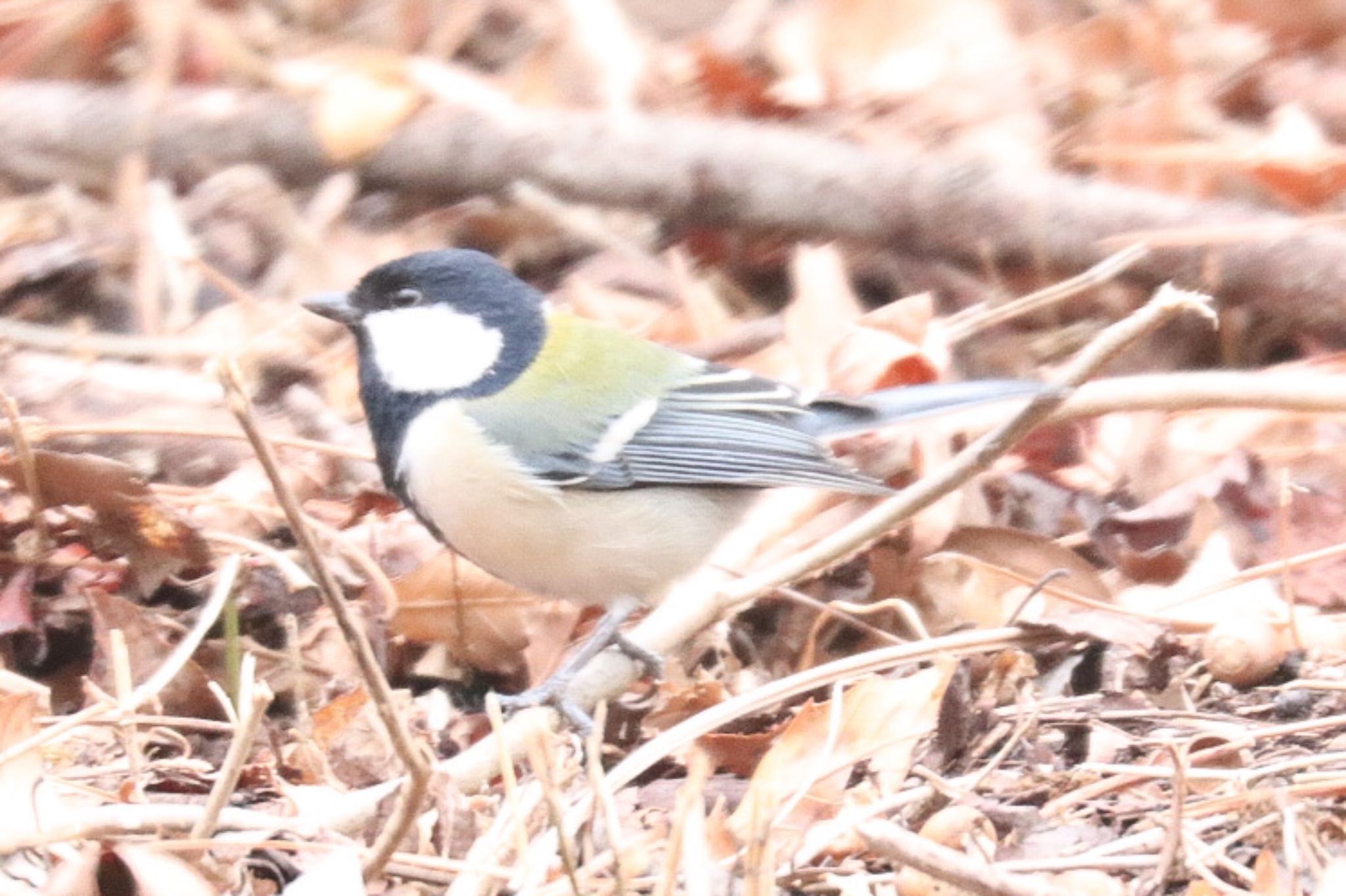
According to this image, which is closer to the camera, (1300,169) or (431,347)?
(431,347)

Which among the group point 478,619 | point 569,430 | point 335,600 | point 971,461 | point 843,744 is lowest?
point 478,619

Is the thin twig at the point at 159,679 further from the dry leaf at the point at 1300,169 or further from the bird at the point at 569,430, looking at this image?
the dry leaf at the point at 1300,169

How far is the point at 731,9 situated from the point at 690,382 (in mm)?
2234

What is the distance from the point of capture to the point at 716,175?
3477mm

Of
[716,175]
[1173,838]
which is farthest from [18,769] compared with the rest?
[716,175]

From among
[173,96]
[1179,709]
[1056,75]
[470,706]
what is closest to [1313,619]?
[1179,709]

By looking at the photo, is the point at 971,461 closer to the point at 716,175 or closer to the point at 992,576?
the point at 992,576

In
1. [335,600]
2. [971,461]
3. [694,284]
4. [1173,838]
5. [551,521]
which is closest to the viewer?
[335,600]

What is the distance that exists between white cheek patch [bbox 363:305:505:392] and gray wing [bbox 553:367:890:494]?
21 cm

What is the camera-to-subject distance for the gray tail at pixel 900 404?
92.0 inches

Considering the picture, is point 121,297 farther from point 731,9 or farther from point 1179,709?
point 1179,709

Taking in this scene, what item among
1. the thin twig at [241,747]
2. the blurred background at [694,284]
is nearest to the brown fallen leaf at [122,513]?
the blurred background at [694,284]

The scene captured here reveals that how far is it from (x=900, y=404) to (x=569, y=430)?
1.52 feet

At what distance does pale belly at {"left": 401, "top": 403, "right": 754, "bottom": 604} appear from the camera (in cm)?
225
